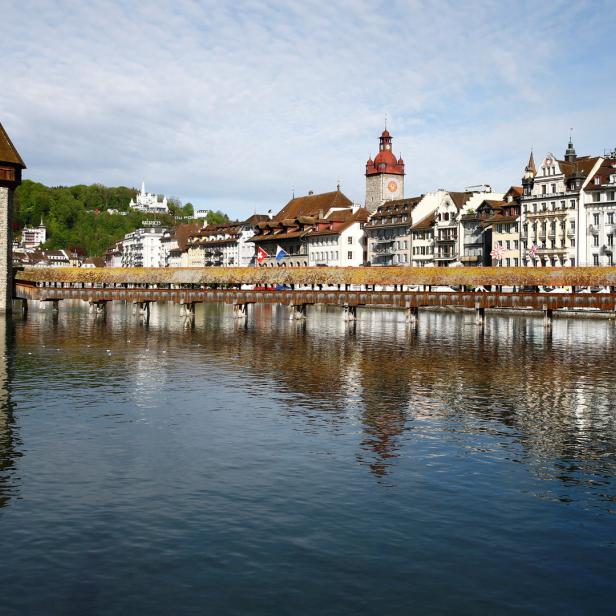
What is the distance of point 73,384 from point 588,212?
8840 cm

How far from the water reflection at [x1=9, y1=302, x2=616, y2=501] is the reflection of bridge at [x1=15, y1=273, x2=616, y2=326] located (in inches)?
108

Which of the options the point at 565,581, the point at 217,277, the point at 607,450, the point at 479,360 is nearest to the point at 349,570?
the point at 565,581

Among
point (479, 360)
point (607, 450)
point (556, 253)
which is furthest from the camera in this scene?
point (556, 253)

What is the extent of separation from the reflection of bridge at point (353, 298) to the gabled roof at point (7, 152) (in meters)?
17.2

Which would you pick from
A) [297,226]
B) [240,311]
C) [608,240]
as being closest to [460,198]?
[608,240]

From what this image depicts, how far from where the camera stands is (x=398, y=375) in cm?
4525


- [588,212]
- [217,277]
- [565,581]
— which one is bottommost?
[565,581]

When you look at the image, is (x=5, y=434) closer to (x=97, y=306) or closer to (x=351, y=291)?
(x=351, y=291)

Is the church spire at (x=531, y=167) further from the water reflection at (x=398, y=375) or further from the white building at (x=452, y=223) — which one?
the water reflection at (x=398, y=375)

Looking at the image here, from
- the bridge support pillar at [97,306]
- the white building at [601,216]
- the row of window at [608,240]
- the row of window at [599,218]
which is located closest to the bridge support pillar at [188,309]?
the bridge support pillar at [97,306]

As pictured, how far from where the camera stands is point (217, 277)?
10469cm

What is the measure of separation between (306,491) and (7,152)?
3020 inches

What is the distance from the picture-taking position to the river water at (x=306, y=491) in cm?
1575

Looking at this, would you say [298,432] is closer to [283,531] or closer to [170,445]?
[170,445]
